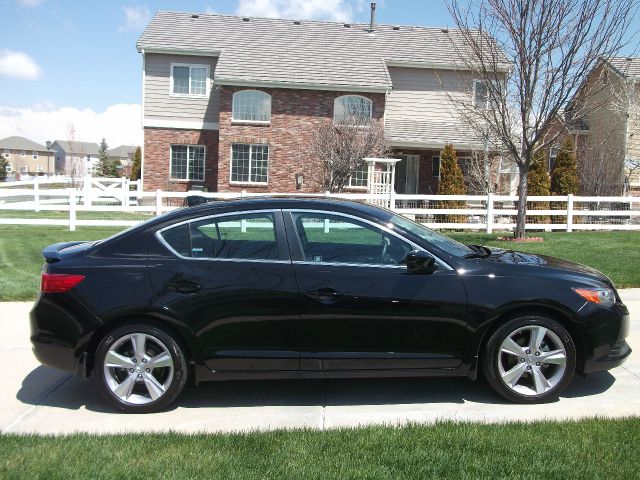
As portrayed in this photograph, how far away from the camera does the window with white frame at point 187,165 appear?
27375 millimetres

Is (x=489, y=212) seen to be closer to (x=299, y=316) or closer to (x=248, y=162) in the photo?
(x=248, y=162)

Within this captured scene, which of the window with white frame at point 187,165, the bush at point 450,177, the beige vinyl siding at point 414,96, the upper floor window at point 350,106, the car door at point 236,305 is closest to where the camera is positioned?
the car door at point 236,305

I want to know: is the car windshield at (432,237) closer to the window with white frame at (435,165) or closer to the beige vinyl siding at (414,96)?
the window with white frame at (435,165)

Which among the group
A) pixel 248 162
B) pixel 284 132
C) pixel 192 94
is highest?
pixel 192 94

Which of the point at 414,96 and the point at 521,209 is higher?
the point at 414,96

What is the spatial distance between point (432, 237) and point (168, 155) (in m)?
23.6

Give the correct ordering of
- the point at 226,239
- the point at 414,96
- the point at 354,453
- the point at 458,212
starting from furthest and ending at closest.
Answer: the point at 414,96 < the point at 458,212 < the point at 226,239 < the point at 354,453

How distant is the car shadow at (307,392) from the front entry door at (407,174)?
70.7 feet

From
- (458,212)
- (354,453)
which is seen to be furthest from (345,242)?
(458,212)

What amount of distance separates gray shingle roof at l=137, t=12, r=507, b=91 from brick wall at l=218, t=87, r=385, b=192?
2.04 ft

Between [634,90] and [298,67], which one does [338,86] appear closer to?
[298,67]

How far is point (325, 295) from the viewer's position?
478cm

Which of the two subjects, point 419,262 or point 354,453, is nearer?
point 354,453

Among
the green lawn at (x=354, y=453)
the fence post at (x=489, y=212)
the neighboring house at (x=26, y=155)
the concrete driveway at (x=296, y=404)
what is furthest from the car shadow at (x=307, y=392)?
the neighboring house at (x=26, y=155)
